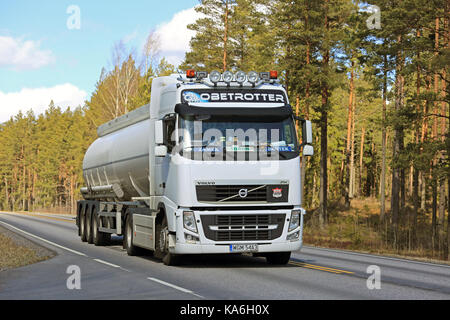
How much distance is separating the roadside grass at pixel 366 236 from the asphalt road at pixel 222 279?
5.51m

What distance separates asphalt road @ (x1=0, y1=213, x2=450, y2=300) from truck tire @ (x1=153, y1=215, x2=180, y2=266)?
0.27m

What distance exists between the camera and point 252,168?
13867 mm

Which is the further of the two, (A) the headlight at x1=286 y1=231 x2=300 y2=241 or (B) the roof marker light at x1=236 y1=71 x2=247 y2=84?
(B) the roof marker light at x1=236 y1=71 x2=247 y2=84

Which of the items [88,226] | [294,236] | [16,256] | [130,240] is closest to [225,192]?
[294,236]

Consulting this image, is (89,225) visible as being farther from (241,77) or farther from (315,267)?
(241,77)

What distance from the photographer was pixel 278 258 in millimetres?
15680

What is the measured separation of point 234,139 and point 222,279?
3.16m

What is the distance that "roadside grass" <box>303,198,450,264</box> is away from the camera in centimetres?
2352

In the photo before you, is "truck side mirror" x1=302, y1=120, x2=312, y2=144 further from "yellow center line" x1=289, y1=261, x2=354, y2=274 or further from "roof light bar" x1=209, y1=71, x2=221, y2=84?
"yellow center line" x1=289, y1=261, x2=354, y2=274

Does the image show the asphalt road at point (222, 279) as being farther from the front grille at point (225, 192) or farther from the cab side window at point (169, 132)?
the cab side window at point (169, 132)

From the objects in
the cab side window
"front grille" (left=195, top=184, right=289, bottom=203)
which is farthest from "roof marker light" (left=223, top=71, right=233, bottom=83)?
"front grille" (left=195, top=184, right=289, bottom=203)

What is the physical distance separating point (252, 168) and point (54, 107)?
425 ft
